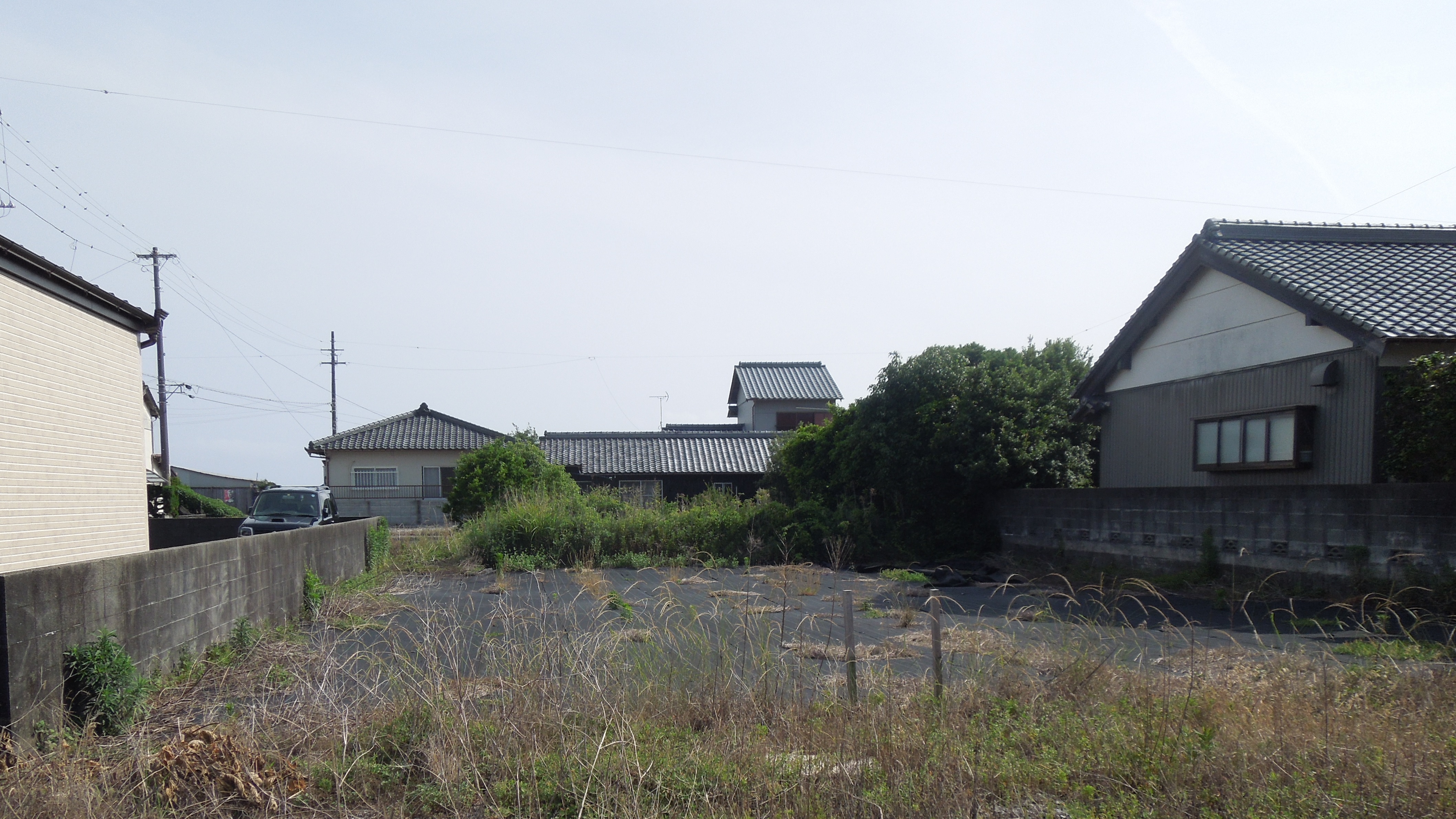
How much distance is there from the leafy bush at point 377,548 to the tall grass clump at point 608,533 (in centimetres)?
145

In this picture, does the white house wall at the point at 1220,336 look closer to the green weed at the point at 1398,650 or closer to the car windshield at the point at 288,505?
the green weed at the point at 1398,650

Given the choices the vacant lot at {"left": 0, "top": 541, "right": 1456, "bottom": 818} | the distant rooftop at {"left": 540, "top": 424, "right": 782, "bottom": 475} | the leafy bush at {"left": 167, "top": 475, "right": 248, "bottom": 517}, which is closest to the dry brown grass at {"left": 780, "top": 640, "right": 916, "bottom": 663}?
the vacant lot at {"left": 0, "top": 541, "right": 1456, "bottom": 818}

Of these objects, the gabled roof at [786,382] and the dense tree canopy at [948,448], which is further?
the gabled roof at [786,382]

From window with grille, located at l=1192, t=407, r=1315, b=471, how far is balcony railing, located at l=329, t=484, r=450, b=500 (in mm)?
25482

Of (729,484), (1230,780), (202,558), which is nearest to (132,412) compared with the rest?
(202,558)

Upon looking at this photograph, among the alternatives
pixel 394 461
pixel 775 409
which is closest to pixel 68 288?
pixel 394 461

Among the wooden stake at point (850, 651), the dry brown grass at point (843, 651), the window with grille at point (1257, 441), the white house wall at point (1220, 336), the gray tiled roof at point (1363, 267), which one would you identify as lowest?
the dry brown grass at point (843, 651)

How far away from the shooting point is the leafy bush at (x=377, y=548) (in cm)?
1571

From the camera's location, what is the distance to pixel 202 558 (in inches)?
305

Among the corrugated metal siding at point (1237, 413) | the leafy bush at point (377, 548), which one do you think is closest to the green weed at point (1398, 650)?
the corrugated metal siding at point (1237, 413)

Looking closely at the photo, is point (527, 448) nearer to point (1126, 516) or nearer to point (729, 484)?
point (729, 484)

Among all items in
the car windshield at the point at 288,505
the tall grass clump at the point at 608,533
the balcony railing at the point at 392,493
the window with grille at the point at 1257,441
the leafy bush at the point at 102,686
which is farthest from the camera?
the balcony railing at the point at 392,493

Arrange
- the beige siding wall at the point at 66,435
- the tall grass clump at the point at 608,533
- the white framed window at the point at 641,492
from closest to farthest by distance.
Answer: the beige siding wall at the point at 66,435, the tall grass clump at the point at 608,533, the white framed window at the point at 641,492

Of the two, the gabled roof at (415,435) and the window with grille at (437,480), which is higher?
the gabled roof at (415,435)
